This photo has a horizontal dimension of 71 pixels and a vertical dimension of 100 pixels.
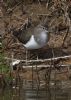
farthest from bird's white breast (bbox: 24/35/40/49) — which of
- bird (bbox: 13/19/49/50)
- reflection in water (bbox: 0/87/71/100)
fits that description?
reflection in water (bbox: 0/87/71/100)

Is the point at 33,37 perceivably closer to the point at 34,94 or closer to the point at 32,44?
the point at 32,44

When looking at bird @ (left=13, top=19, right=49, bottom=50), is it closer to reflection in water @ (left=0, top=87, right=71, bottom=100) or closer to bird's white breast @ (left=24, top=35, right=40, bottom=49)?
bird's white breast @ (left=24, top=35, right=40, bottom=49)

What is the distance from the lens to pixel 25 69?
39.5 ft

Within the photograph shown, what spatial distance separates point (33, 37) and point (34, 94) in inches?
82.4

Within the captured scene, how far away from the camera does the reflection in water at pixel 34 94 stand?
33.5ft

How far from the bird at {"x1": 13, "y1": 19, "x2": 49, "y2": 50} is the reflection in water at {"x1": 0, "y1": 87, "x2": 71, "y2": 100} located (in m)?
1.42

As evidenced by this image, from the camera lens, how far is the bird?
1218 cm

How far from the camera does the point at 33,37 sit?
12.2 metres

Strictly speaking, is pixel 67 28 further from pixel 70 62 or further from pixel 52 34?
pixel 70 62

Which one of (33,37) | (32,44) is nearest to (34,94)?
(32,44)

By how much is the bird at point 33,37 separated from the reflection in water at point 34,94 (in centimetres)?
142

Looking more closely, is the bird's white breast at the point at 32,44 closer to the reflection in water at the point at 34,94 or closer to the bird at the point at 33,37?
the bird at the point at 33,37

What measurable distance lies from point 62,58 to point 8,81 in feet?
4.40

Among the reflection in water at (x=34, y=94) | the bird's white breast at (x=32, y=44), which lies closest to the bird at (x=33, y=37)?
the bird's white breast at (x=32, y=44)
